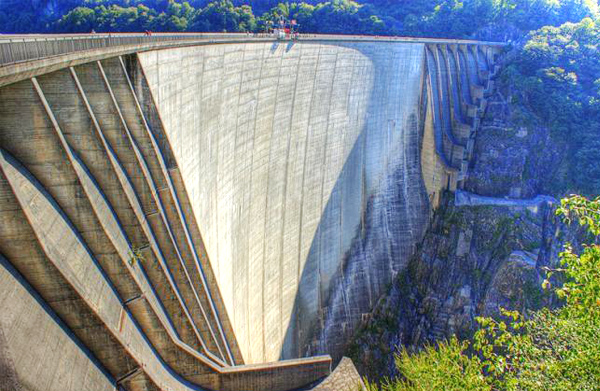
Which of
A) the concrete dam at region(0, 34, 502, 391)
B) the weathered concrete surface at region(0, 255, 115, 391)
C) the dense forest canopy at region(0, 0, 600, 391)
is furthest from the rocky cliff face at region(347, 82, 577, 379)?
the weathered concrete surface at region(0, 255, 115, 391)

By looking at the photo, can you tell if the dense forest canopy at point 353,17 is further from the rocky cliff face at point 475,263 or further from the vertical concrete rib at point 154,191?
the vertical concrete rib at point 154,191

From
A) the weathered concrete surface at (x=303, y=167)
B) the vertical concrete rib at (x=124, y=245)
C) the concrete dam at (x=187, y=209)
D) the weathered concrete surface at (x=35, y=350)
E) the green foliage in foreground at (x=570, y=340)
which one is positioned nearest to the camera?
the weathered concrete surface at (x=35, y=350)

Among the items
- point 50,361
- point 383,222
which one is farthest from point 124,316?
point 383,222

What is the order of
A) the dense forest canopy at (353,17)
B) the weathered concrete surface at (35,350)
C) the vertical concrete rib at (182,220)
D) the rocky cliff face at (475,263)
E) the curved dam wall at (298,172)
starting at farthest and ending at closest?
the dense forest canopy at (353,17) < the rocky cliff face at (475,263) < the curved dam wall at (298,172) < the vertical concrete rib at (182,220) < the weathered concrete surface at (35,350)

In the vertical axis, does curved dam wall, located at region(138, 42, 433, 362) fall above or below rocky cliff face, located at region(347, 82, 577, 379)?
above

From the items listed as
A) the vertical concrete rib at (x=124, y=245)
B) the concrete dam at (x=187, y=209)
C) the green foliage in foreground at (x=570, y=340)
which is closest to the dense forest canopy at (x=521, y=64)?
the green foliage in foreground at (x=570, y=340)

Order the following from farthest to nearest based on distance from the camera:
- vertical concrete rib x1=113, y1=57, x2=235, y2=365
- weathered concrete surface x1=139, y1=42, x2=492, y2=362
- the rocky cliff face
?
1. the rocky cliff face
2. weathered concrete surface x1=139, y1=42, x2=492, y2=362
3. vertical concrete rib x1=113, y1=57, x2=235, y2=365

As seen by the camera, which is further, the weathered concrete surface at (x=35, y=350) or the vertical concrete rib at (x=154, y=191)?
the vertical concrete rib at (x=154, y=191)

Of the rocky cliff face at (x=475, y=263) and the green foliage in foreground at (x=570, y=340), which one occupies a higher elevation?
the green foliage in foreground at (x=570, y=340)

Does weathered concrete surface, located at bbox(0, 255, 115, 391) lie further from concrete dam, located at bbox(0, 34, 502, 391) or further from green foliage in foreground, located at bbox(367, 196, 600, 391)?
green foliage in foreground, located at bbox(367, 196, 600, 391)
